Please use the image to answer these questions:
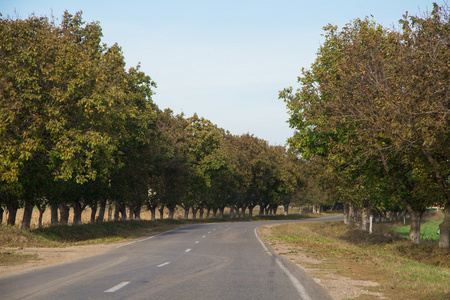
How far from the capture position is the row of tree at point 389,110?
1473cm

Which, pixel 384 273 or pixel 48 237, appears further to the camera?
pixel 48 237

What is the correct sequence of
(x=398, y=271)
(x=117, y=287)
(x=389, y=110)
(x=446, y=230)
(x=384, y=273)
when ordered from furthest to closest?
(x=446, y=230), (x=389, y=110), (x=398, y=271), (x=384, y=273), (x=117, y=287)

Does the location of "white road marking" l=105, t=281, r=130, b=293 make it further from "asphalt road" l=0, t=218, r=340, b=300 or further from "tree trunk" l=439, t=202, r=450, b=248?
"tree trunk" l=439, t=202, r=450, b=248

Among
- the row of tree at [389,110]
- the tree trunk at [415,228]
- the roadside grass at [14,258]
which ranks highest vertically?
the row of tree at [389,110]

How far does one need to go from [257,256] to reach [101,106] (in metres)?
10.6

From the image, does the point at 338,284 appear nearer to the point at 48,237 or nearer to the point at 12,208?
the point at 48,237

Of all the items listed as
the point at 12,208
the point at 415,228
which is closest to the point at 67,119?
the point at 12,208

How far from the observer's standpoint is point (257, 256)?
1812cm

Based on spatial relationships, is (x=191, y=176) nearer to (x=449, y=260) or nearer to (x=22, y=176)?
(x=22, y=176)

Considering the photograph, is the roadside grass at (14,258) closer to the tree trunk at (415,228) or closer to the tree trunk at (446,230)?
the tree trunk at (446,230)

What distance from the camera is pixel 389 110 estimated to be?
15.6m

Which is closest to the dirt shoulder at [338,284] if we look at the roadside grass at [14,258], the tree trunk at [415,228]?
the roadside grass at [14,258]

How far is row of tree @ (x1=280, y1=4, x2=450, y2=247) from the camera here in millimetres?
14734

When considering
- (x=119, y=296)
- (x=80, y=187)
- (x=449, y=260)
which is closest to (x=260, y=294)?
(x=119, y=296)
